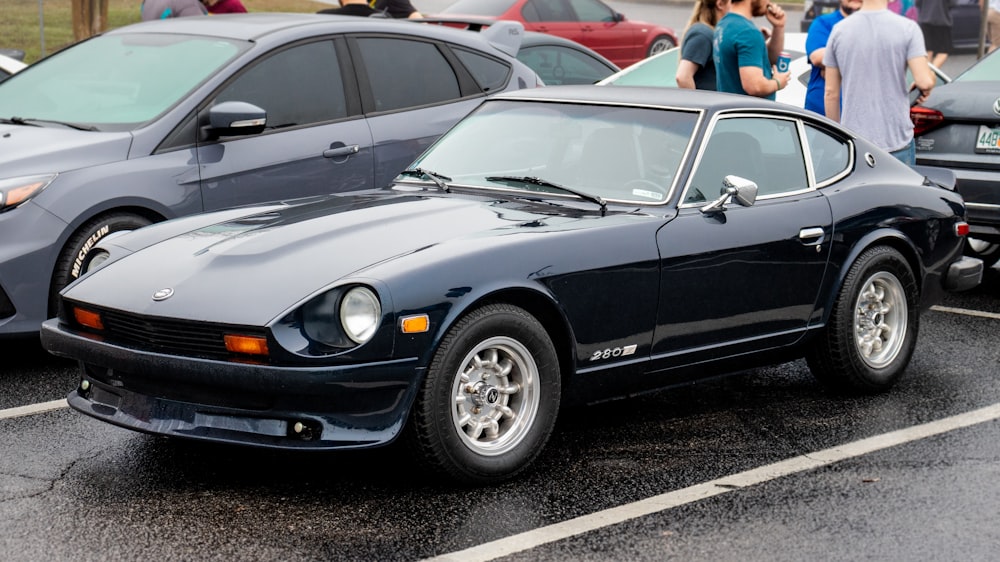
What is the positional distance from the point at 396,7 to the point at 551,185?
22.9 feet

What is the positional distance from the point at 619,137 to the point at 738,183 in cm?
Answer: 55

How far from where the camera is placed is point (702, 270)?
556cm

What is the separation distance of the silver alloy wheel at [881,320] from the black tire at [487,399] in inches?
78.7

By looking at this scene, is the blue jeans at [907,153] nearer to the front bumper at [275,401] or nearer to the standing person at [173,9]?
the front bumper at [275,401]

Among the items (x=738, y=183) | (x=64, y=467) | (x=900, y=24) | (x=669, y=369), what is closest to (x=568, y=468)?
(x=669, y=369)

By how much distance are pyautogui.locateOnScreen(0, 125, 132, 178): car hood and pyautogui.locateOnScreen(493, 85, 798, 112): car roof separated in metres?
1.98

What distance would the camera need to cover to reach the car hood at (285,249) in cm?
Answer: 468

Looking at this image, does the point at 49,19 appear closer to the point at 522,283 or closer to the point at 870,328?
the point at 870,328

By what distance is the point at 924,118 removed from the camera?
895cm

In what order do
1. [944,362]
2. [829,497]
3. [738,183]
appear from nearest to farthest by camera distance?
[829,497], [738,183], [944,362]

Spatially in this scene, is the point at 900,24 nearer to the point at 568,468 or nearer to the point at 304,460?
the point at 568,468

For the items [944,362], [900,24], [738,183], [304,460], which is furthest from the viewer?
[900,24]

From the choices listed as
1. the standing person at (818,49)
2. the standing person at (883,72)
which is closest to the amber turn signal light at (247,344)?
the standing person at (883,72)

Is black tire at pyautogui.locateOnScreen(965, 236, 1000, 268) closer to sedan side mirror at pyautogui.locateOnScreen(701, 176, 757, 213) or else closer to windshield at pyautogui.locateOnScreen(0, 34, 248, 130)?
sedan side mirror at pyautogui.locateOnScreen(701, 176, 757, 213)
